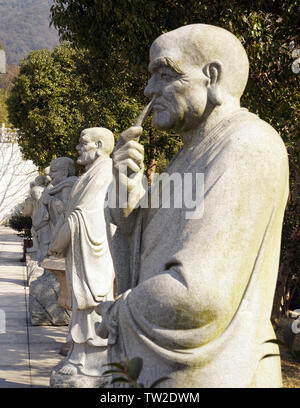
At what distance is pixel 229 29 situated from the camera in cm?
593

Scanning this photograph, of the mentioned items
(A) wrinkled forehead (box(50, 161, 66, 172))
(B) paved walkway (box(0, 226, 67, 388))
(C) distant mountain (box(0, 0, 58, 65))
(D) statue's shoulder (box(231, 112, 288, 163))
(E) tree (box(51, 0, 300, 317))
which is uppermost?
(C) distant mountain (box(0, 0, 58, 65))

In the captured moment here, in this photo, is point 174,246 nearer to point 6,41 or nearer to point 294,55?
point 294,55

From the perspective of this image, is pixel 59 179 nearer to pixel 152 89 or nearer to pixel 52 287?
pixel 52 287

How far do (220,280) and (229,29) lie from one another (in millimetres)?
4339

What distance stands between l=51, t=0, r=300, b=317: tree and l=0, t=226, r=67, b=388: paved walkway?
11.7 feet

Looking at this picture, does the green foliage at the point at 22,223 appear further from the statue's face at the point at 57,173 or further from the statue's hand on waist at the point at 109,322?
→ the statue's hand on waist at the point at 109,322

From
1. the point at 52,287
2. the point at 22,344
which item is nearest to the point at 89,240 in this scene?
the point at 22,344

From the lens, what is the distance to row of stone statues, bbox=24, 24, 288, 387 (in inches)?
80.0

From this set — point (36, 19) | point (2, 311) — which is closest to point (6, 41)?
point (36, 19)

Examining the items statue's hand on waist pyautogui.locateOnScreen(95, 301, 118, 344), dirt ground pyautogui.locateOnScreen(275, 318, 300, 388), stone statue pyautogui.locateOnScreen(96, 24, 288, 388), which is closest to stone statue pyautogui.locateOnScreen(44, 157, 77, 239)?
dirt ground pyautogui.locateOnScreen(275, 318, 300, 388)

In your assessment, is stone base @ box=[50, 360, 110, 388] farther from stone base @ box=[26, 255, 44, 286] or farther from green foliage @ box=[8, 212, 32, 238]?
green foliage @ box=[8, 212, 32, 238]

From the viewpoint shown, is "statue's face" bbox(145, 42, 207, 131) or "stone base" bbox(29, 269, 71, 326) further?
"stone base" bbox(29, 269, 71, 326)

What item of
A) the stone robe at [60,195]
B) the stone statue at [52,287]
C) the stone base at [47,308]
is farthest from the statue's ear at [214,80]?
the stone base at [47,308]
